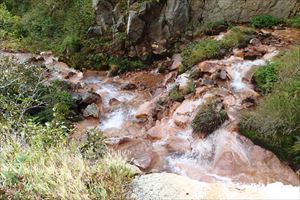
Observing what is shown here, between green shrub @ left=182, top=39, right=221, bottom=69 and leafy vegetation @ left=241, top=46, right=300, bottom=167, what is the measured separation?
12.0 feet

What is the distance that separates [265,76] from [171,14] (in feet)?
16.1

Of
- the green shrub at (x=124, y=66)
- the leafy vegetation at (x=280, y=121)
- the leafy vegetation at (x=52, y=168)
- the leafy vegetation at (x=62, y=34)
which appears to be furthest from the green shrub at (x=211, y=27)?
the leafy vegetation at (x=52, y=168)

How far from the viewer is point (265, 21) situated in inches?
485

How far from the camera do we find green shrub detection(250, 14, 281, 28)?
12281mm

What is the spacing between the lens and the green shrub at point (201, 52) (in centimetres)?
1066

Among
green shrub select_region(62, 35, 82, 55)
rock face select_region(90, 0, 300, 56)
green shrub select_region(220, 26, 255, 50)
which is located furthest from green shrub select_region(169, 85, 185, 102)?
green shrub select_region(62, 35, 82, 55)

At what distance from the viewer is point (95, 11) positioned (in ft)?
44.0

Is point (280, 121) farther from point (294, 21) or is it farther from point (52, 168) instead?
point (294, 21)

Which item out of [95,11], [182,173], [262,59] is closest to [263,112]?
[182,173]

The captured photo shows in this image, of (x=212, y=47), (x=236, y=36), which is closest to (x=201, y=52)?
(x=212, y=47)

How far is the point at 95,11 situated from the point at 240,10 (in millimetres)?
4878

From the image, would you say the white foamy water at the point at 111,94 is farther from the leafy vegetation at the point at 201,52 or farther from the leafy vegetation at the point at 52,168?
the leafy vegetation at the point at 52,168

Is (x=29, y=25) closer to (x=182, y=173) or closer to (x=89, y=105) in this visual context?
(x=89, y=105)

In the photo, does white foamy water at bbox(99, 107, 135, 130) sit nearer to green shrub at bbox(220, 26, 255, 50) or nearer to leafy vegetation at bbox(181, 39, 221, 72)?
leafy vegetation at bbox(181, 39, 221, 72)
